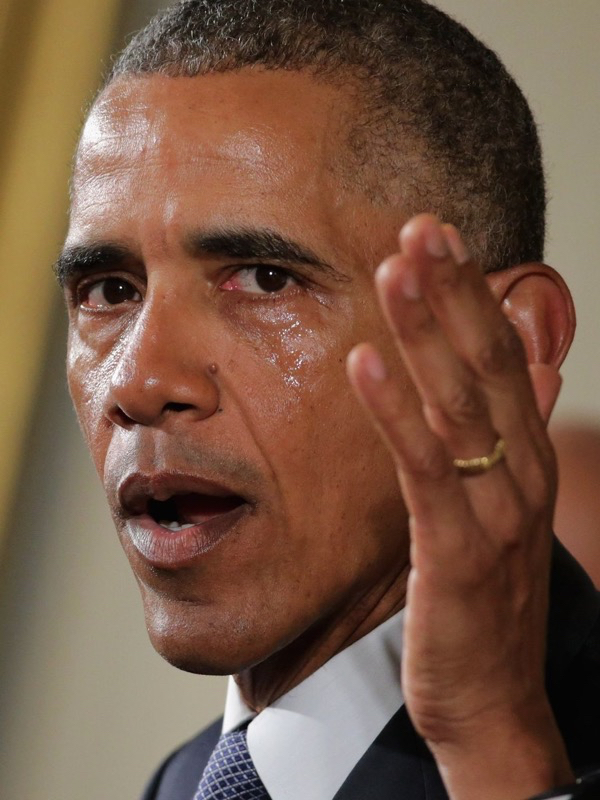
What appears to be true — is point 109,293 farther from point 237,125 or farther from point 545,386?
point 545,386

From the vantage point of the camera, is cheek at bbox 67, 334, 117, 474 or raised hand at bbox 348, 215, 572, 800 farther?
cheek at bbox 67, 334, 117, 474

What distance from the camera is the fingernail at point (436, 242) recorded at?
80 cm

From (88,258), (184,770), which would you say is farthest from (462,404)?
(184,770)

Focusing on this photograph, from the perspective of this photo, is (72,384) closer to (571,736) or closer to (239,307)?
(239,307)

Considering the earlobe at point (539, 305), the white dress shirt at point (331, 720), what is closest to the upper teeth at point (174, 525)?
the white dress shirt at point (331, 720)

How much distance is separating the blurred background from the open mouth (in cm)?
122

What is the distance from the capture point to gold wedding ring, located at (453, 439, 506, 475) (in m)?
0.85

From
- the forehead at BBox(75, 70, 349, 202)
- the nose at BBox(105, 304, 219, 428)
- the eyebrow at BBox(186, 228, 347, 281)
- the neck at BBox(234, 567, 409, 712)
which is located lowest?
the neck at BBox(234, 567, 409, 712)

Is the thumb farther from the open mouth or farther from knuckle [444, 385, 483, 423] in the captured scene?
the open mouth

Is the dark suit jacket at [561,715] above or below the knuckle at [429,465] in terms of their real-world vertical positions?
below

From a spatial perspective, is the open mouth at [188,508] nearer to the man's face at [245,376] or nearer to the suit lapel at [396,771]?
the man's face at [245,376]

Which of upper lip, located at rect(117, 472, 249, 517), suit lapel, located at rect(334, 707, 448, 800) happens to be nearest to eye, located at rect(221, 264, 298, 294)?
upper lip, located at rect(117, 472, 249, 517)

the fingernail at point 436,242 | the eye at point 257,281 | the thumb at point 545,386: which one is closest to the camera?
the fingernail at point 436,242

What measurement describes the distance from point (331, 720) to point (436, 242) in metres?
0.71
